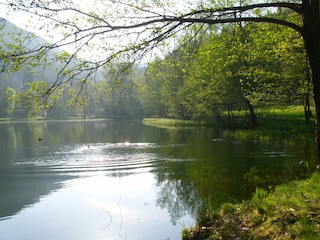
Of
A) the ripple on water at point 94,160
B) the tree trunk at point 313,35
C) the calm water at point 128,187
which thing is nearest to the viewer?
the tree trunk at point 313,35

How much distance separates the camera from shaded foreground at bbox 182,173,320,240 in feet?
20.1

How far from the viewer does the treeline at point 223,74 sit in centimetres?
899

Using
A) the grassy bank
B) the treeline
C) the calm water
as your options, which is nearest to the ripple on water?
the calm water

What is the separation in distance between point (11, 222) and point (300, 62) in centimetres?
2247

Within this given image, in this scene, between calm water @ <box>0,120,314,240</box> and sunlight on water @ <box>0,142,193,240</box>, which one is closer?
A: sunlight on water @ <box>0,142,193,240</box>

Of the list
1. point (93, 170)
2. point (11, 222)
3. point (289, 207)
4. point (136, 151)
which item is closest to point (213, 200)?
point (289, 207)

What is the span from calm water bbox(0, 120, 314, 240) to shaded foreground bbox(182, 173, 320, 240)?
138 cm

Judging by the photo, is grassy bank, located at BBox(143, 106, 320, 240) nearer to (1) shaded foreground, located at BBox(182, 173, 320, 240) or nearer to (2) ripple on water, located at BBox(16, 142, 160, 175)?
(1) shaded foreground, located at BBox(182, 173, 320, 240)

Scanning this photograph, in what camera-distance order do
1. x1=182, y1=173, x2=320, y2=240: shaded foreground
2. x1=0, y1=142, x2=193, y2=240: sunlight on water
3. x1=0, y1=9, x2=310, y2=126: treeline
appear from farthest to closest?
x1=0, y1=142, x2=193, y2=240: sunlight on water
x1=0, y1=9, x2=310, y2=126: treeline
x1=182, y1=173, x2=320, y2=240: shaded foreground

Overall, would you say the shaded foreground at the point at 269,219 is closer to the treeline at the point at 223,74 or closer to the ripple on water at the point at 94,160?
the treeline at the point at 223,74

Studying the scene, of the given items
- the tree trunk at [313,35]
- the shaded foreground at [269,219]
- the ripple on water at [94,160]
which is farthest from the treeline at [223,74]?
the ripple on water at [94,160]

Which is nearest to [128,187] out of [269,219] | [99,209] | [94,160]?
[99,209]

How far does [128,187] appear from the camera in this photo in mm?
15453

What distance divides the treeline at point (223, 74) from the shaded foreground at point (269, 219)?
11.7 ft
